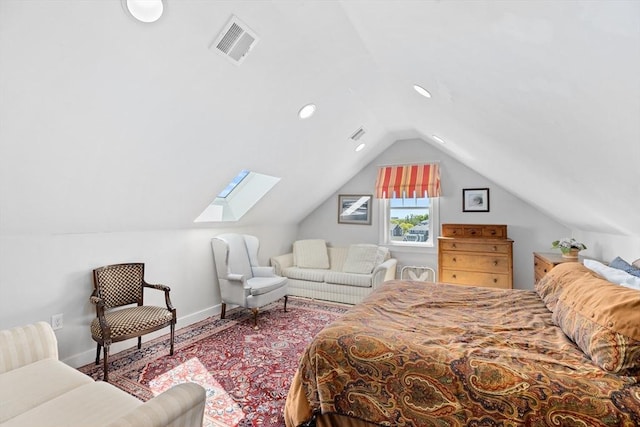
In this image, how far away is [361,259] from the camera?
4949 mm

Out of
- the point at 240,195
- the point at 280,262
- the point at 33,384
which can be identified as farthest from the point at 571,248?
the point at 33,384

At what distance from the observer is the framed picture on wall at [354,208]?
568cm

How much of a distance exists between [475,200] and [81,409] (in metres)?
5.16

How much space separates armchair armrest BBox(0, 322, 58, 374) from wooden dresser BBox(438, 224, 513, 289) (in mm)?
4334

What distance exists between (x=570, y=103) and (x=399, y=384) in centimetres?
158

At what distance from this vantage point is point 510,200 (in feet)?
15.3

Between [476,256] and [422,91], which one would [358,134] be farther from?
[476,256]

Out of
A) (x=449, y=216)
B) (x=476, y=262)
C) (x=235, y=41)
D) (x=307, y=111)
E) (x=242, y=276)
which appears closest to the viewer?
(x=235, y=41)

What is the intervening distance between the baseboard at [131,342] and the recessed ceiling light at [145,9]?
9.20 ft

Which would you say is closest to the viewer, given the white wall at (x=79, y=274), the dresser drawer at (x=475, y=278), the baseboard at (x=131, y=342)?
the white wall at (x=79, y=274)

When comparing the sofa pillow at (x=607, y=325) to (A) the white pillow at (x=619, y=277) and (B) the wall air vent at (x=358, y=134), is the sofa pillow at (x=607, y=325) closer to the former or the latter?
(A) the white pillow at (x=619, y=277)

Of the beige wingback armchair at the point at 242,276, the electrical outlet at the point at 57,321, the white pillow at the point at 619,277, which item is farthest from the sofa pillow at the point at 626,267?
the electrical outlet at the point at 57,321

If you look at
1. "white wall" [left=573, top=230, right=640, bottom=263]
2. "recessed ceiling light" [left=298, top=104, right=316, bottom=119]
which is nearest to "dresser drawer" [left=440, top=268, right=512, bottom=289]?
"white wall" [left=573, top=230, right=640, bottom=263]

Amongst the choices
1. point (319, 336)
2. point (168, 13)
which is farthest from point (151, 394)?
point (168, 13)
